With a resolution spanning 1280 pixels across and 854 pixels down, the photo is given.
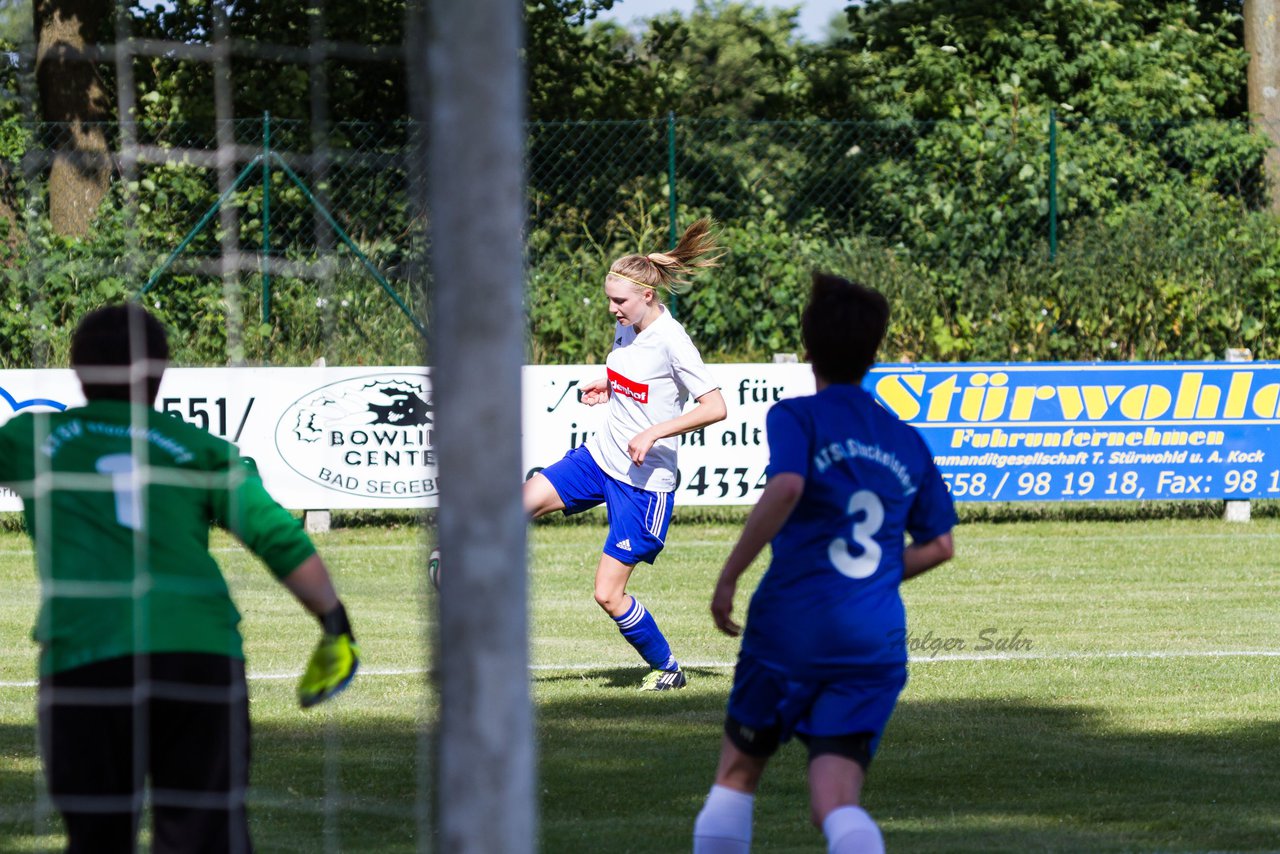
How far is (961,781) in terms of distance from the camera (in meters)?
6.29

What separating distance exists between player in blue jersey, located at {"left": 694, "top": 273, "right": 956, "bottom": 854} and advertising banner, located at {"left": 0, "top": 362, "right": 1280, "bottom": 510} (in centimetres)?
921

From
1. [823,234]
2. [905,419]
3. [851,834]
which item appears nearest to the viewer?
[851,834]

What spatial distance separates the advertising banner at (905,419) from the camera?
13.3m

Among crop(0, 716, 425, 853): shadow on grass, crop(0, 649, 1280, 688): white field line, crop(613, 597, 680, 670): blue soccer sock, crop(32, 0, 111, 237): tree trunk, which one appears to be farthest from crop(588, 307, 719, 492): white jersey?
crop(32, 0, 111, 237): tree trunk

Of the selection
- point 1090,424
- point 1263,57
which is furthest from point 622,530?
point 1263,57

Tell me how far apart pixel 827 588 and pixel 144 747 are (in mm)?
1487

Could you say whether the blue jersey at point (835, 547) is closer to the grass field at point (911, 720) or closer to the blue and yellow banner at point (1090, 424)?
the grass field at point (911, 720)

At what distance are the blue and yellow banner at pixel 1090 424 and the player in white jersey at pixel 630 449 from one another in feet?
20.8

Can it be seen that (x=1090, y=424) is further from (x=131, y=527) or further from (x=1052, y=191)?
(x=131, y=527)

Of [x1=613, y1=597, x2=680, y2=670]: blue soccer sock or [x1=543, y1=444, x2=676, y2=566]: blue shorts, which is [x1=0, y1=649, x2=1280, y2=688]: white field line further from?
[x1=543, y1=444, x2=676, y2=566]: blue shorts

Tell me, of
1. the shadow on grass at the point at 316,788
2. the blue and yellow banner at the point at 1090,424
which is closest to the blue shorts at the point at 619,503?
the shadow on grass at the point at 316,788

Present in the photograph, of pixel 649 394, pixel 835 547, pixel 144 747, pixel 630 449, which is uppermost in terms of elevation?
pixel 649 394

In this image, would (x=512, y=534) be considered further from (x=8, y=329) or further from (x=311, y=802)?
(x=8, y=329)

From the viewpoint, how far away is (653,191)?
17516 mm
